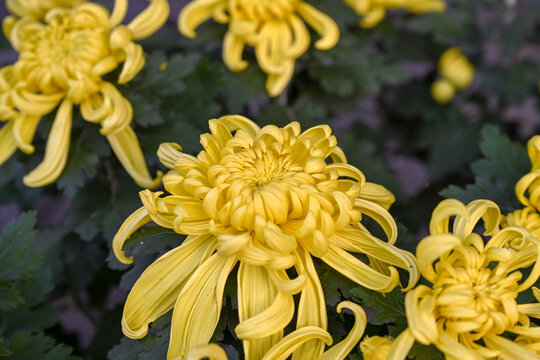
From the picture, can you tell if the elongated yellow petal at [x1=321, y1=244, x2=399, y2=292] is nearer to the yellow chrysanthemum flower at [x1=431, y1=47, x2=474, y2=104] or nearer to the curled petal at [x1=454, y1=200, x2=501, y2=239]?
the curled petal at [x1=454, y1=200, x2=501, y2=239]

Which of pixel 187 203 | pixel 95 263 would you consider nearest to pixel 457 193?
pixel 187 203

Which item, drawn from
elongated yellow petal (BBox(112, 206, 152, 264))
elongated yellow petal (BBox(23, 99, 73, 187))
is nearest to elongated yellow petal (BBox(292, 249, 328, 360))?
elongated yellow petal (BBox(112, 206, 152, 264))

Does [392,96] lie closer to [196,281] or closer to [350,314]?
[350,314]

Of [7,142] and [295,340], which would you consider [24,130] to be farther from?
[295,340]

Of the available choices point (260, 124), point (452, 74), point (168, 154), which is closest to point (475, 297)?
point (168, 154)

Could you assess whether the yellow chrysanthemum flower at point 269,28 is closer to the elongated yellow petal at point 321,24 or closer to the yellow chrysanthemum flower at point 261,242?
the elongated yellow petal at point 321,24

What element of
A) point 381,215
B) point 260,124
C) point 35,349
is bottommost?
point 35,349
